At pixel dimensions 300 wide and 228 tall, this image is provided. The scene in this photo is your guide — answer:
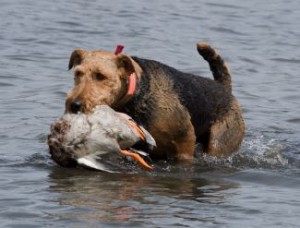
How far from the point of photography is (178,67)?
13492 millimetres

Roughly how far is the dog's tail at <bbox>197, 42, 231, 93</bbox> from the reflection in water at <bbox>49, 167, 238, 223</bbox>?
1477 millimetres

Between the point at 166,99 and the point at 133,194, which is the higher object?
the point at 166,99

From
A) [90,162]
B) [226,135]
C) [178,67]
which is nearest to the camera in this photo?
[90,162]

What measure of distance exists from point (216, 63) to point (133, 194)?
2.39 metres

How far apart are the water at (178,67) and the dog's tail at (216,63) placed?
0.80 metres

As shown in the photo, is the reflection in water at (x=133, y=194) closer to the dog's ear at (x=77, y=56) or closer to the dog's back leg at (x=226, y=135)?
the dog's back leg at (x=226, y=135)

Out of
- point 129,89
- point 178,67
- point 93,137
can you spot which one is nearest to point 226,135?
point 129,89

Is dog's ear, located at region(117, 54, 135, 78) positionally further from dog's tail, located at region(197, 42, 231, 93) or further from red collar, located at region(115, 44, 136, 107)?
dog's tail, located at region(197, 42, 231, 93)

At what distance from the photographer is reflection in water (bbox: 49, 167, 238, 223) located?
646 cm

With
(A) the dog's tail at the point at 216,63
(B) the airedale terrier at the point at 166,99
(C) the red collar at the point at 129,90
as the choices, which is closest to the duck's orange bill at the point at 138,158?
(B) the airedale terrier at the point at 166,99

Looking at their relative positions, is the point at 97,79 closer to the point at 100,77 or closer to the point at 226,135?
the point at 100,77

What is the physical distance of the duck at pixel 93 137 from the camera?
7074 millimetres

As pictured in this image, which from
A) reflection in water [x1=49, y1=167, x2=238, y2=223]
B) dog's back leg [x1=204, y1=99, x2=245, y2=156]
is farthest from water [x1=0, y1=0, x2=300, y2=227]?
dog's back leg [x1=204, y1=99, x2=245, y2=156]

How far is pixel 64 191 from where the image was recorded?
7117 millimetres
